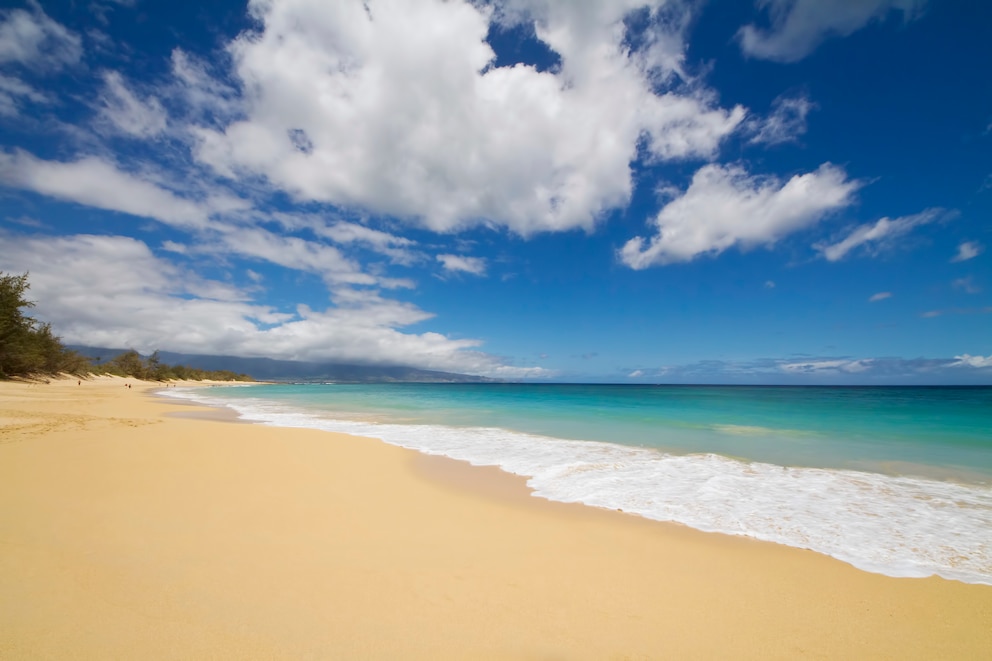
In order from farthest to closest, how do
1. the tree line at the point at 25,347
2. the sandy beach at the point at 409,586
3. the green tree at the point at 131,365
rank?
the green tree at the point at 131,365 → the tree line at the point at 25,347 → the sandy beach at the point at 409,586

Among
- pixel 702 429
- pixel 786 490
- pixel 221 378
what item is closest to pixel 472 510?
pixel 786 490

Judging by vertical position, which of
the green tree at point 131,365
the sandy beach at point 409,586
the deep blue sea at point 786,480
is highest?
the green tree at point 131,365

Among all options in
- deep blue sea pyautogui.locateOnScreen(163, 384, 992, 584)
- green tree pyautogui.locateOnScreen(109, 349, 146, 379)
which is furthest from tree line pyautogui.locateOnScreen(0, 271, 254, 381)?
deep blue sea pyautogui.locateOnScreen(163, 384, 992, 584)

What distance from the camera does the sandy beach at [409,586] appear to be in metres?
2.71

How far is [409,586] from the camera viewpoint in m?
3.43

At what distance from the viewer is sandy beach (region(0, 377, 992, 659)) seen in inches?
106

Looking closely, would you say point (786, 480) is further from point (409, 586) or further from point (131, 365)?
point (131, 365)

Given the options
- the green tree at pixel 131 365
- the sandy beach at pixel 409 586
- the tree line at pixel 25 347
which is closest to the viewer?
the sandy beach at pixel 409 586

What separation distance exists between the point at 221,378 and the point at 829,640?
5580 inches

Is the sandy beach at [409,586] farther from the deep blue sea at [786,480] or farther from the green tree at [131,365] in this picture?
the green tree at [131,365]

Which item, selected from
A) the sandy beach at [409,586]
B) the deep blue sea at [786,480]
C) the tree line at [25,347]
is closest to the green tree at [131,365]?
the tree line at [25,347]

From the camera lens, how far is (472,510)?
221 inches

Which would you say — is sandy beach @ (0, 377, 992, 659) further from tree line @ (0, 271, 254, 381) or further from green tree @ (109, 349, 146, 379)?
green tree @ (109, 349, 146, 379)

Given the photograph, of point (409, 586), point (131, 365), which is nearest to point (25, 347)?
point (131, 365)
